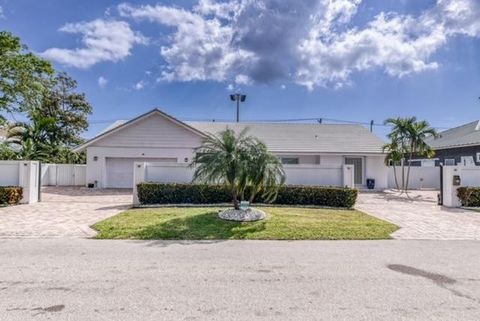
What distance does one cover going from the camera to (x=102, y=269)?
5648mm

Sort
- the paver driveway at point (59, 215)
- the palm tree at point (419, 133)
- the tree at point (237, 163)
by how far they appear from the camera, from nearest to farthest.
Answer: the paver driveway at point (59, 215), the tree at point (237, 163), the palm tree at point (419, 133)

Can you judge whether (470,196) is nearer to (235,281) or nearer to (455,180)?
(455,180)

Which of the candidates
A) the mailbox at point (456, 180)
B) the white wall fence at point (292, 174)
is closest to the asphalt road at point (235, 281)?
the white wall fence at point (292, 174)

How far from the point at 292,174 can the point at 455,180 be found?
714 centimetres

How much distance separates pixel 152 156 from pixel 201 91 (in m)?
7.38

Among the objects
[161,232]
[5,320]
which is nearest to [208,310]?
[5,320]

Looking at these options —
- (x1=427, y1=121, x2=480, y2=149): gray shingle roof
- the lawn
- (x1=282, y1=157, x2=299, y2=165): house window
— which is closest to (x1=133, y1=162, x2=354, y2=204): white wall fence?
the lawn

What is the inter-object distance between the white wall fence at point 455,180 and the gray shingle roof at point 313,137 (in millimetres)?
8045

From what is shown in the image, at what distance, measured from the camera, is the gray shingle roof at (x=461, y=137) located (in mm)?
24330

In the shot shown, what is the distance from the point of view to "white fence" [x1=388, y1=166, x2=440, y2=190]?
24281mm

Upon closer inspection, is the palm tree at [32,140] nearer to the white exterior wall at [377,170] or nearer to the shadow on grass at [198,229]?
the shadow on grass at [198,229]

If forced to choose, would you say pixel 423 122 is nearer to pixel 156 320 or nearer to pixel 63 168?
pixel 156 320

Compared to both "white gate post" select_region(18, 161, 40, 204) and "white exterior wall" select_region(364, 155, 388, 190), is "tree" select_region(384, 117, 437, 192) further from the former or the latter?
"white gate post" select_region(18, 161, 40, 204)

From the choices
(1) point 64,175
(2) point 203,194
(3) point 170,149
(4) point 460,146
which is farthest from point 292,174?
(4) point 460,146
